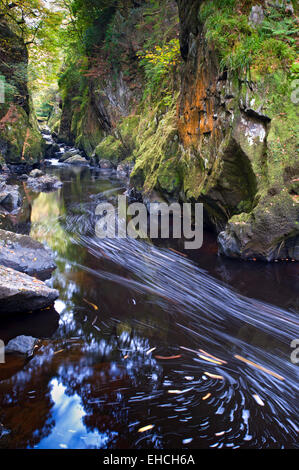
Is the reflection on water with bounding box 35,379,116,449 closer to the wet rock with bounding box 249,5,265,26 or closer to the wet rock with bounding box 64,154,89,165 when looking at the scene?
the wet rock with bounding box 249,5,265,26

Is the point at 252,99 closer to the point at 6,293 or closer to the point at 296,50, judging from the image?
the point at 296,50

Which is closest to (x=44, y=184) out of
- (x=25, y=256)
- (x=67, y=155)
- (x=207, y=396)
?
(x=25, y=256)

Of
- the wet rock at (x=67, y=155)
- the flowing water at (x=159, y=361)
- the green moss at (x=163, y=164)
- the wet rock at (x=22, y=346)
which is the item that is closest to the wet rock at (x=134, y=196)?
the green moss at (x=163, y=164)

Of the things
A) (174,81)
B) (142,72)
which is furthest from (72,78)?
(174,81)

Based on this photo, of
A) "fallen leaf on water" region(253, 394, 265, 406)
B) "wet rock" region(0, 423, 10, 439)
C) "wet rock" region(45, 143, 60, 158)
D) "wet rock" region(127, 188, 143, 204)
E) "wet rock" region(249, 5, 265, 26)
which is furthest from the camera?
"wet rock" region(45, 143, 60, 158)

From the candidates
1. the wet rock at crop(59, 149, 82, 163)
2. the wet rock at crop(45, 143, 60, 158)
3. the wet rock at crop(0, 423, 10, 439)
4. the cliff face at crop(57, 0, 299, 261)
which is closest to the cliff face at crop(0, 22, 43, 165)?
the wet rock at crop(59, 149, 82, 163)

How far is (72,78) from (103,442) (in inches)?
1060

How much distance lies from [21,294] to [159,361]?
1753mm

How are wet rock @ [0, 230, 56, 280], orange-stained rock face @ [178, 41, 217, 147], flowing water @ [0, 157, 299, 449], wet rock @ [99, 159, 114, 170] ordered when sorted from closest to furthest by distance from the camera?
flowing water @ [0, 157, 299, 449] < wet rock @ [0, 230, 56, 280] < orange-stained rock face @ [178, 41, 217, 147] < wet rock @ [99, 159, 114, 170]

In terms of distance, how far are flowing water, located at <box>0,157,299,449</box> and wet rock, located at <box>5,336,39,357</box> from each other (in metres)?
0.09

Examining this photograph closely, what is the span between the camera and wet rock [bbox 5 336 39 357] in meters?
3.01

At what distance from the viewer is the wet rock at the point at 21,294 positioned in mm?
3457

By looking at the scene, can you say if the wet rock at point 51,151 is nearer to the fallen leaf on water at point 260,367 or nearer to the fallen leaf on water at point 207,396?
the fallen leaf on water at point 260,367

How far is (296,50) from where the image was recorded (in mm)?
5047
